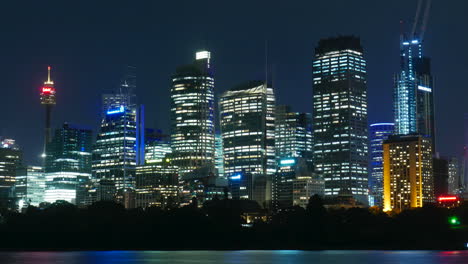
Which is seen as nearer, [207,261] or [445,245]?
[207,261]

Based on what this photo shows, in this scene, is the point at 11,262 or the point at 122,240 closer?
the point at 11,262

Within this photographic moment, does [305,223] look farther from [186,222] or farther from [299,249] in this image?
[186,222]

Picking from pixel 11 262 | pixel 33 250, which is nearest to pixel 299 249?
pixel 33 250

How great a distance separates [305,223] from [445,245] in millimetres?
32667

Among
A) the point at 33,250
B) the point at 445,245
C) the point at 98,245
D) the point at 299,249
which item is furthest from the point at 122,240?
the point at 445,245

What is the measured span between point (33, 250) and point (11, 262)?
183 feet

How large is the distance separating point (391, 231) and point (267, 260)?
61.0 metres

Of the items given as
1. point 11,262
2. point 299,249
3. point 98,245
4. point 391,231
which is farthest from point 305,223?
point 11,262

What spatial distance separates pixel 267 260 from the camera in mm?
147000

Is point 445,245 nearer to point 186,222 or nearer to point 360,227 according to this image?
point 360,227

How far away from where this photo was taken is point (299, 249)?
636 feet

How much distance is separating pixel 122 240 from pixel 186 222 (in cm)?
1545

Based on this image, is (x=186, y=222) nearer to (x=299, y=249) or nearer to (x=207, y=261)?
(x=299, y=249)

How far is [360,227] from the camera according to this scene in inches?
7854
